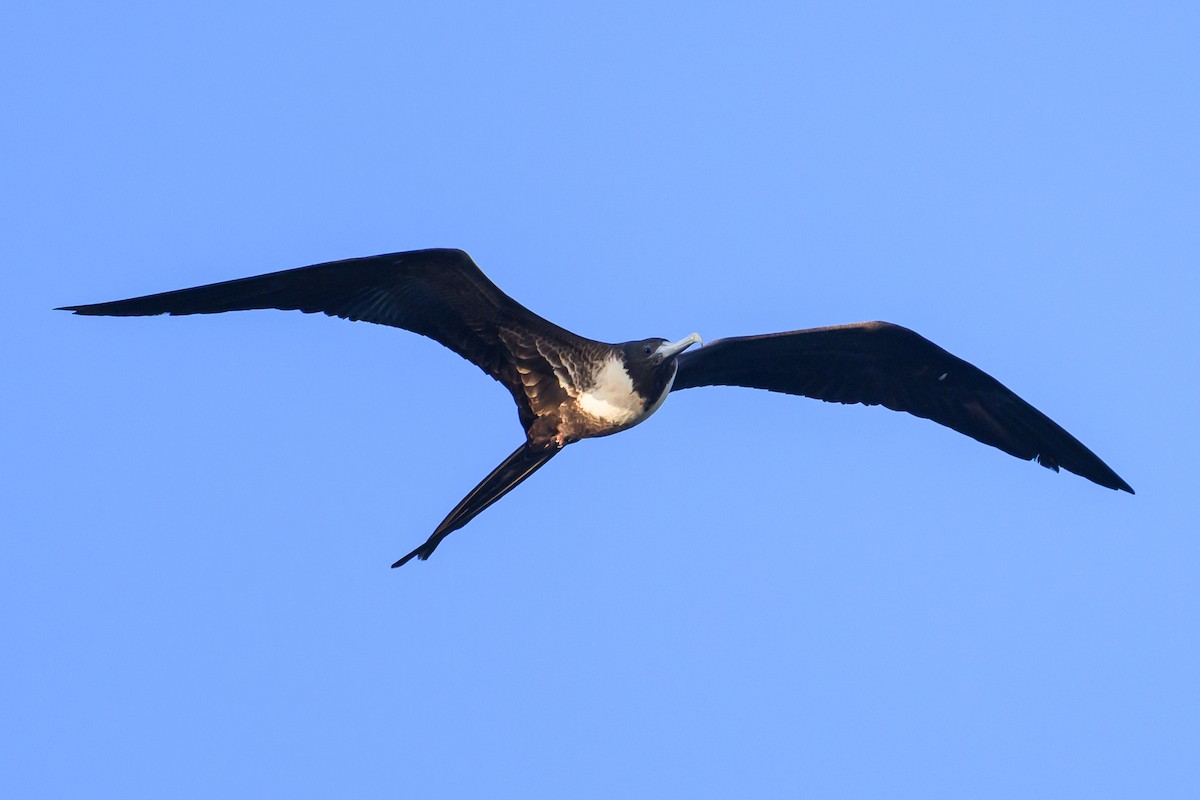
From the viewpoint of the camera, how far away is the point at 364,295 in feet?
28.0

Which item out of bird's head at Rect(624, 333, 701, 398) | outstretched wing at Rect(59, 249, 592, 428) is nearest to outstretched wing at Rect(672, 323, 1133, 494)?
bird's head at Rect(624, 333, 701, 398)

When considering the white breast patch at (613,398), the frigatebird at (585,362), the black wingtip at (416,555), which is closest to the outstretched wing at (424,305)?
the frigatebird at (585,362)

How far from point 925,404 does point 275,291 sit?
12.6 ft

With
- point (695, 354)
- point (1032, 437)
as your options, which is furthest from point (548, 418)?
point (1032, 437)

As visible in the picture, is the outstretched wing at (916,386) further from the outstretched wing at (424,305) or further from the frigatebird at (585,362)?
the outstretched wing at (424,305)

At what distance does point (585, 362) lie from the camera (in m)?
8.82

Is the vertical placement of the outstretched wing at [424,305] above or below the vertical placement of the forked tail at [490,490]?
above

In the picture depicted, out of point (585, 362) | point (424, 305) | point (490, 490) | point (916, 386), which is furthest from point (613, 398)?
point (916, 386)

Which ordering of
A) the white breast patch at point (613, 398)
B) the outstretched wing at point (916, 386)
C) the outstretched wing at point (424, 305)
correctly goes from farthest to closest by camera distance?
the outstretched wing at point (916, 386) < the white breast patch at point (613, 398) < the outstretched wing at point (424, 305)

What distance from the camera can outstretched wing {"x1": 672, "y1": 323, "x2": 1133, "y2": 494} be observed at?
9.41m

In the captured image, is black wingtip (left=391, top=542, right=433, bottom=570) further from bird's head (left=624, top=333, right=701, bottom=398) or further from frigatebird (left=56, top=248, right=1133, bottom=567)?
bird's head (left=624, top=333, right=701, bottom=398)

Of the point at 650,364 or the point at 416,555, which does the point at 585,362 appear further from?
the point at 416,555

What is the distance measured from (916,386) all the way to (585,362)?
6.86 ft

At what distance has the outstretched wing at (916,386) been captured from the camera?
9.41 meters
